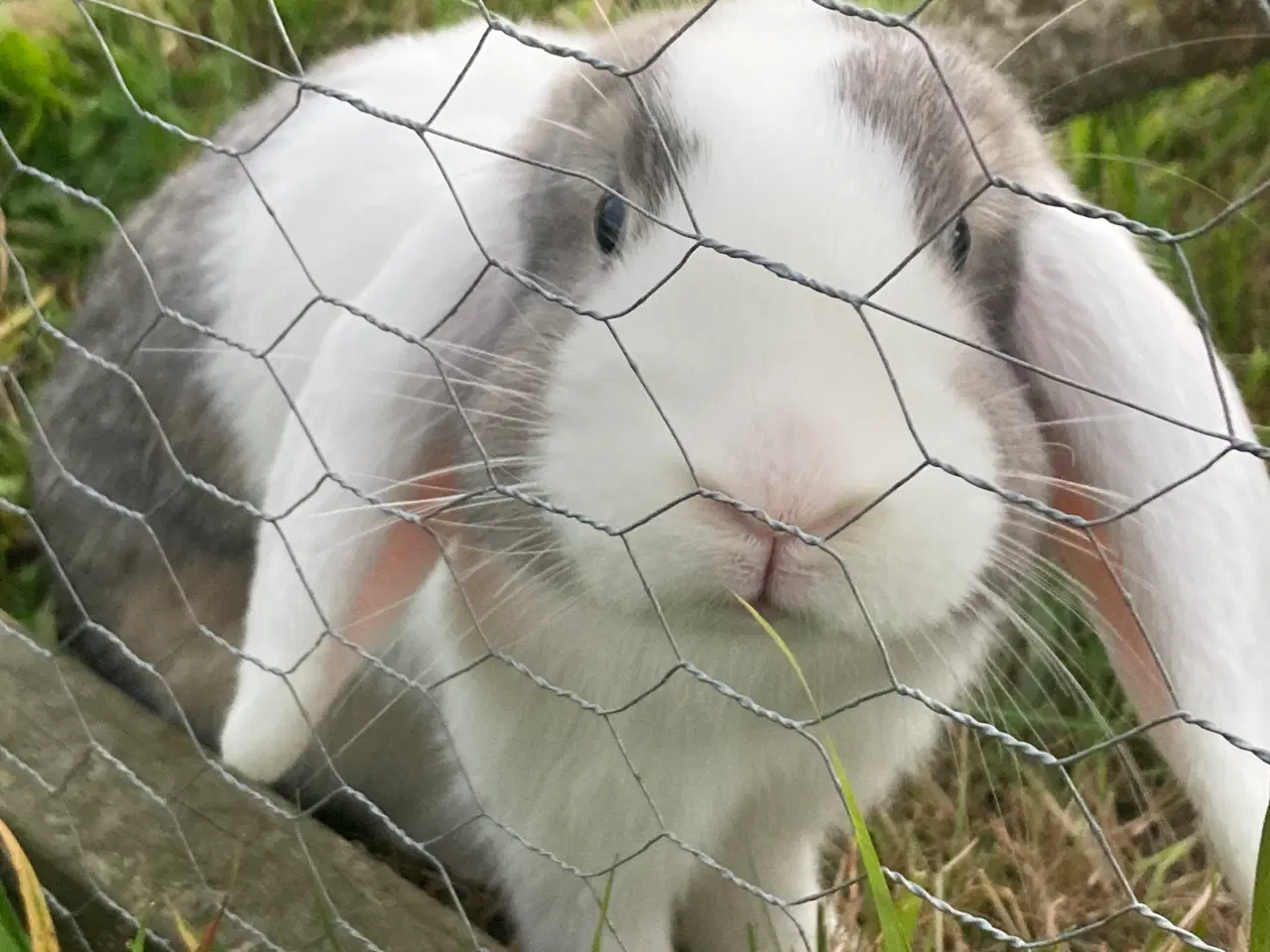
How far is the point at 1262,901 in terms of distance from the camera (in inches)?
26.4

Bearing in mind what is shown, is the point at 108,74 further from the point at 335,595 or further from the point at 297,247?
the point at 335,595

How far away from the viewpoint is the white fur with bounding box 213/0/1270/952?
28.5 inches

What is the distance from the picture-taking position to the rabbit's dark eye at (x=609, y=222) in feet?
2.82

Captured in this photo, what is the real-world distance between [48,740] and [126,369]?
39 cm

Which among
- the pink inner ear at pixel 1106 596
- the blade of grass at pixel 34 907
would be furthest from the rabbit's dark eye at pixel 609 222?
the blade of grass at pixel 34 907

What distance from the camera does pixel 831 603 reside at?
2.47ft

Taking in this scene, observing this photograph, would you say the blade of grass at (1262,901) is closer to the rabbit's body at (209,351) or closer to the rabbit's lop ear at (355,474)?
the rabbit's lop ear at (355,474)

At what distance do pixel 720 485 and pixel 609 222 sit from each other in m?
0.25

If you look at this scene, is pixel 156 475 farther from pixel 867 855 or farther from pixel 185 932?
pixel 867 855

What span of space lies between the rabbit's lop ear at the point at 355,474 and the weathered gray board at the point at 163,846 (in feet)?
0.74

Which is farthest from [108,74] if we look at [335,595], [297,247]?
[335,595]

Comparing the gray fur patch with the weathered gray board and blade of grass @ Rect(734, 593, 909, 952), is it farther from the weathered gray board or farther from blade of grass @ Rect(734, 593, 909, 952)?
blade of grass @ Rect(734, 593, 909, 952)

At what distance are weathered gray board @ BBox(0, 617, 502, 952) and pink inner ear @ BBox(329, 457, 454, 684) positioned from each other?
26cm

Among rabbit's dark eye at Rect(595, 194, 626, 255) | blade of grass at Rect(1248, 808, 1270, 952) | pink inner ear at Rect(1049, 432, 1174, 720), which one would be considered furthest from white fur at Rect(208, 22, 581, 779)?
blade of grass at Rect(1248, 808, 1270, 952)
